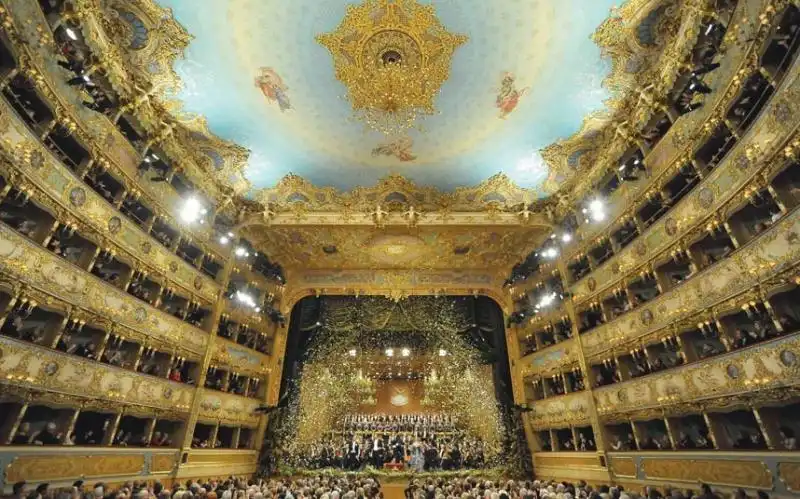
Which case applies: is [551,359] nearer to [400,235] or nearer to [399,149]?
[400,235]

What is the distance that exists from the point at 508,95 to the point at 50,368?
17551 millimetres

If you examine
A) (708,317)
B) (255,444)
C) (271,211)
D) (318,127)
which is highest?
(318,127)

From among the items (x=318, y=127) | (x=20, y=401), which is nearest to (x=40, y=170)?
(x=20, y=401)

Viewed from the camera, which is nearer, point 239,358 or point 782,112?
point 782,112

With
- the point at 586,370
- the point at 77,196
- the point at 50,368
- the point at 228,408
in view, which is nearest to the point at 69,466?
the point at 50,368

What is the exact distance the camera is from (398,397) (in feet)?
94.1

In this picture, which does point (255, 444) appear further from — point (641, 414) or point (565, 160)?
point (565, 160)

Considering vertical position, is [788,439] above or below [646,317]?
below

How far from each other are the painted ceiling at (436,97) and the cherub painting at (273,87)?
0.04 m

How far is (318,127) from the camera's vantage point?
16.4m

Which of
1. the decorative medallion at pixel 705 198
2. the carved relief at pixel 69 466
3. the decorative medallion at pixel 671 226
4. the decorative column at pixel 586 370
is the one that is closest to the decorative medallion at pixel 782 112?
the decorative medallion at pixel 705 198

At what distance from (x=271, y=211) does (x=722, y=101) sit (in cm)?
1852

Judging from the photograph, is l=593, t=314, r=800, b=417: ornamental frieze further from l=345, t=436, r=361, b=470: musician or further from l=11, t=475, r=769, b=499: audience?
l=345, t=436, r=361, b=470: musician

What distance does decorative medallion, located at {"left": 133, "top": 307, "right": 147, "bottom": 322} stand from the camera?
14.3 metres
